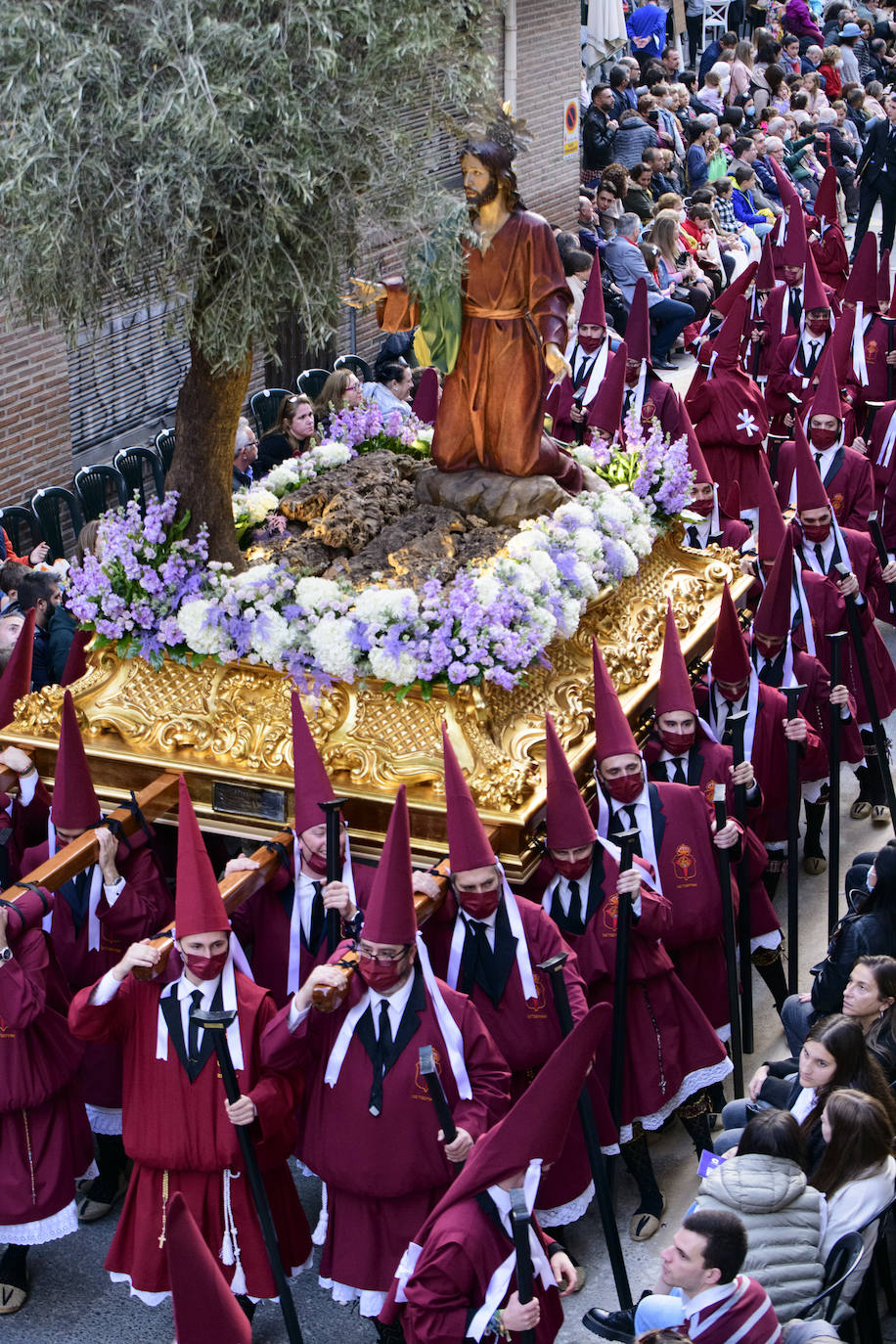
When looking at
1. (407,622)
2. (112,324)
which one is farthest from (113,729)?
(112,324)

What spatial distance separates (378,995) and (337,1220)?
0.68m

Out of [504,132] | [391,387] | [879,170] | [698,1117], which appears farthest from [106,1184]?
[879,170]

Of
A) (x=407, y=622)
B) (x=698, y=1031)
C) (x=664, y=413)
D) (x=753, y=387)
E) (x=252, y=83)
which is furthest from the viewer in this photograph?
(x=753, y=387)

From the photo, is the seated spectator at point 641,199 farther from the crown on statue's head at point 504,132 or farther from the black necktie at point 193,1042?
the black necktie at point 193,1042

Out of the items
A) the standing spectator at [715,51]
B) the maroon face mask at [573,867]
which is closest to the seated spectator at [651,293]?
the standing spectator at [715,51]

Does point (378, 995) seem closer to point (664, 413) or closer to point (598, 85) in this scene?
point (664, 413)

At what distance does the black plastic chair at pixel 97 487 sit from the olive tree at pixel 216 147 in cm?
358

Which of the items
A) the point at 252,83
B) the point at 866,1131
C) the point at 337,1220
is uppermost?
the point at 252,83

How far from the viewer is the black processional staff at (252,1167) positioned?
4.47 m

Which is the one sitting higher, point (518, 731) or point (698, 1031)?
point (518, 731)

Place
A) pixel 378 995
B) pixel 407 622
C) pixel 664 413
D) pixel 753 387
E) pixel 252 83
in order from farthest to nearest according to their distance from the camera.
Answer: pixel 753 387
pixel 664 413
pixel 407 622
pixel 252 83
pixel 378 995

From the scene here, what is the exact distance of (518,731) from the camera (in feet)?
20.9

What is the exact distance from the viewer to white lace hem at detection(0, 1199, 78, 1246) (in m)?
5.08

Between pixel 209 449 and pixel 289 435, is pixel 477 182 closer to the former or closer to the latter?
pixel 209 449
